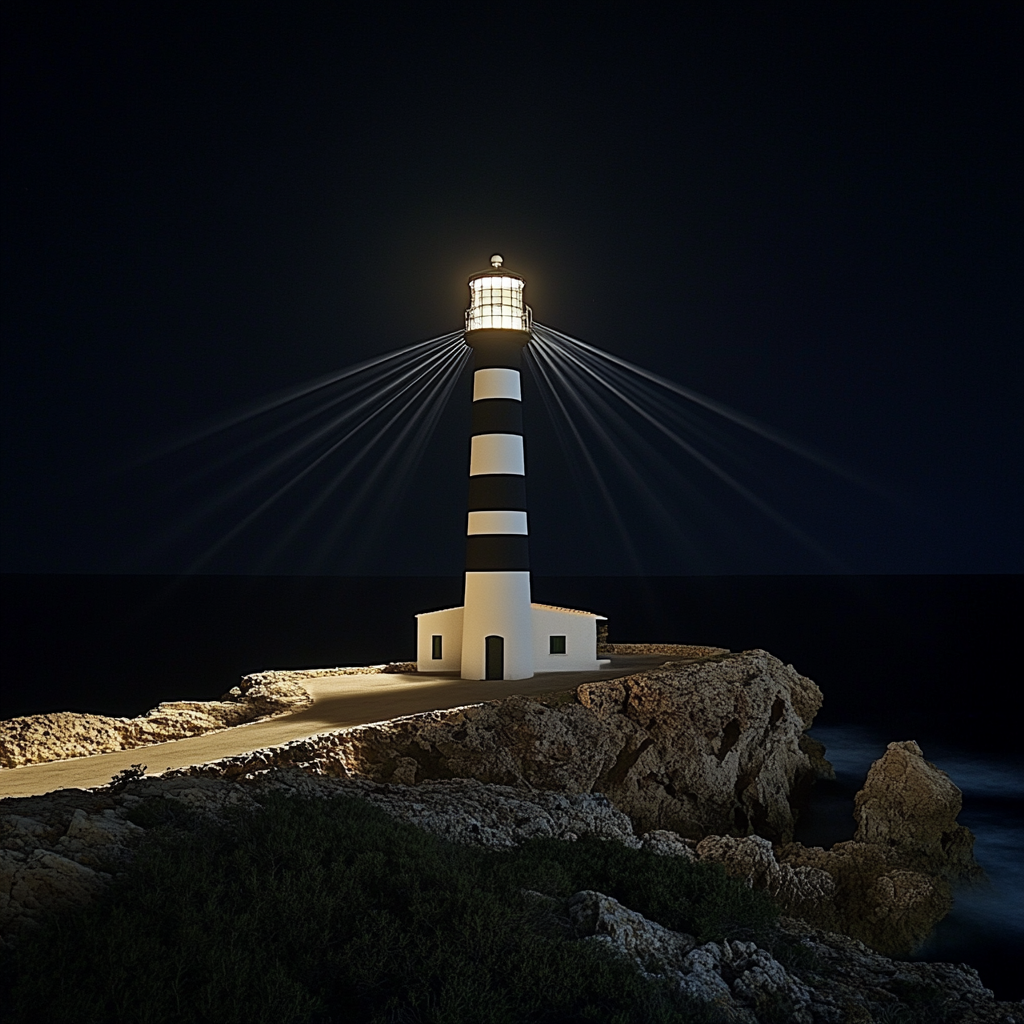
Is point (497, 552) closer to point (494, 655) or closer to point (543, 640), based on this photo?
point (494, 655)

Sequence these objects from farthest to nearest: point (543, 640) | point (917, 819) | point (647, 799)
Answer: point (543, 640)
point (917, 819)
point (647, 799)

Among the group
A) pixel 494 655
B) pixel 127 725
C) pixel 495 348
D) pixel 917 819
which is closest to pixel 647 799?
pixel 917 819

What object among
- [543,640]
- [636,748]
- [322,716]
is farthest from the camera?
[543,640]

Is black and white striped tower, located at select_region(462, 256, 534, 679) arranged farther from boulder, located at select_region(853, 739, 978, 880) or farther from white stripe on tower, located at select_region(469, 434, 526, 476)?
boulder, located at select_region(853, 739, 978, 880)

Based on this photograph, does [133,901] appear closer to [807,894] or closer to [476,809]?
[476,809]

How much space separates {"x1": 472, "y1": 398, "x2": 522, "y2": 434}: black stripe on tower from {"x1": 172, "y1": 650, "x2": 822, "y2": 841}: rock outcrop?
6693 mm

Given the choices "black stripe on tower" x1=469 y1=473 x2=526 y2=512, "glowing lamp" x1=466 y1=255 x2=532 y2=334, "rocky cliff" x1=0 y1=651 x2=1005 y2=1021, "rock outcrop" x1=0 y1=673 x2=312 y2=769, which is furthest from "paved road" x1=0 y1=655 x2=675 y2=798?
"glowing lamp" x1=466 y1=255 x2=532 y2=334

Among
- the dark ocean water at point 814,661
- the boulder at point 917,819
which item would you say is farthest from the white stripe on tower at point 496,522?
the dark ocean water at point 814,661

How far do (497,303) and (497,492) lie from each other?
14.8ft

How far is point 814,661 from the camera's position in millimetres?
58188

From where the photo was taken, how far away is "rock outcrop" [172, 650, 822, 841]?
14680 mm

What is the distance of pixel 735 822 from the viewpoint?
A: 19.1 m

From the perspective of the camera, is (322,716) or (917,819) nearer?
(322,716)

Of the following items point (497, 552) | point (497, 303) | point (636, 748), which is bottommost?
point (636, 748)
